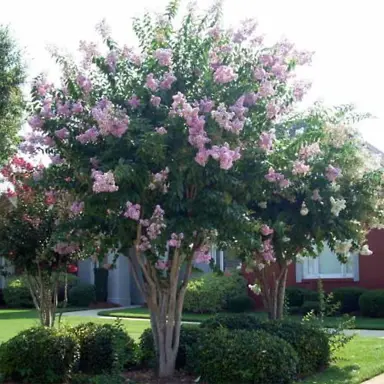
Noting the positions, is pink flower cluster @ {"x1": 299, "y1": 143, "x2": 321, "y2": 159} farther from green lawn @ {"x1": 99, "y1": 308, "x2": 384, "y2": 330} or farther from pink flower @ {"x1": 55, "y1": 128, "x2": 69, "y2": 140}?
green lawn @ {"x1": 99, "y1": 308, "x2": 384, "y2": 330}

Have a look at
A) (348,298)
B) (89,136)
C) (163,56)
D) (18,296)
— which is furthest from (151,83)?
(18,296)

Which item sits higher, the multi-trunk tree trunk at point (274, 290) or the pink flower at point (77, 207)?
the pink flower at point (77, 207)

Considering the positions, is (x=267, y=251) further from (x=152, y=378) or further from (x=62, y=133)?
(x=62, y=133)

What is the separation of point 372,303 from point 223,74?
12.2m

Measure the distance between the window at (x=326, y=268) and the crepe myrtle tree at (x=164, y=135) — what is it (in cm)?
1318

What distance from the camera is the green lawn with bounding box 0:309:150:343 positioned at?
16750 millimetres

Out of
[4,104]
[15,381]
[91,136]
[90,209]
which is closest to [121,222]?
[90,209]

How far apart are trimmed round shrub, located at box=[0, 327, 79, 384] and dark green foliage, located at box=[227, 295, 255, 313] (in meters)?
13.1

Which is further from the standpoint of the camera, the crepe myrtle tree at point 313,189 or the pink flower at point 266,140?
the crepe myrtle tree at point 313,189

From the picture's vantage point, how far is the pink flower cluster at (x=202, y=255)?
9.41 metres

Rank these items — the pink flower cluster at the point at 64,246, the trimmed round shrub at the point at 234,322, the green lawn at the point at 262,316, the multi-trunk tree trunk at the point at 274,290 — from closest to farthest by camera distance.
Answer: the pink flower cluster at the point at 64,246 < the trimmed round shrub at the point at 234,322 < the multi-trunk tree trunk at the point at 274,290 < the green lawn at the point at 262,316

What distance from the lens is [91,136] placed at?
8.95 meters

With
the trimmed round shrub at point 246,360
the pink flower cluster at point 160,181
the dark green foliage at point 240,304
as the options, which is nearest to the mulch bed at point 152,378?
the trimmed round shrub at point 246,360

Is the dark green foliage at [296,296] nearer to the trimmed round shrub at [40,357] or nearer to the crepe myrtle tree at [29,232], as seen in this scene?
the crepe myrtle tree at [29,232]
